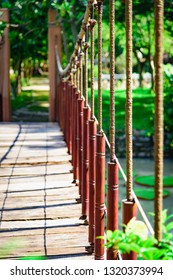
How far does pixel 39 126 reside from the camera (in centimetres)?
669

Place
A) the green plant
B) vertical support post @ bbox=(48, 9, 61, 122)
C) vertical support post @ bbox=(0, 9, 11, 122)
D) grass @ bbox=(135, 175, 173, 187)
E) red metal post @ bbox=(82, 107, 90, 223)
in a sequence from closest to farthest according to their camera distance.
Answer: the green plant < red metal post @ bbox=(82, 107, 90, 223) < vertical support post @ bbox=(0, 9, 11, 122) < vertical support post @ bbox=(48, 9, 61, 122) < grass @ bbox=(135, 175, 173, 187)

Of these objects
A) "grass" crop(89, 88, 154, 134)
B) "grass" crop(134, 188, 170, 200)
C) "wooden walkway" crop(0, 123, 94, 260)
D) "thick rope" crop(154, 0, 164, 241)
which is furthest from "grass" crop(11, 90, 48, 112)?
"thick rope" crop(154, 0, 164, 241)

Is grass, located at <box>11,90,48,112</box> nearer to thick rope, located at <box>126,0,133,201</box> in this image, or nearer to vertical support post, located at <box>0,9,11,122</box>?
vertical support post, located at <box>0,9,11,122</box>

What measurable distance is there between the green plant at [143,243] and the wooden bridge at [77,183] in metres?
0.03

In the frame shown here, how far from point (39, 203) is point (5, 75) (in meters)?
4.23

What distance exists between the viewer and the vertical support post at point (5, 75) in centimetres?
710

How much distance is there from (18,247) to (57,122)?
4804mm

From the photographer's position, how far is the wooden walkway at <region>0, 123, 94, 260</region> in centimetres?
248

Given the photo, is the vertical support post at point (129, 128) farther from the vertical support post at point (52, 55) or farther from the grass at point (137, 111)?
the grass at point (137, 111)

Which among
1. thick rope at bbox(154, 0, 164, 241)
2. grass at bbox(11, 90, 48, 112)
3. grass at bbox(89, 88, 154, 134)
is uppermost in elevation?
thick rope at bbox(154, 0, 164, 241)

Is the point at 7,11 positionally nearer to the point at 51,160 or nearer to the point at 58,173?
the point at 51,160

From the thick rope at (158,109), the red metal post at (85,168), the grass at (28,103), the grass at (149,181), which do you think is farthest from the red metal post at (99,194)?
the grass at (28,103)

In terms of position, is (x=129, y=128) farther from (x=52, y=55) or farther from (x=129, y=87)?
(x=52, y=55)
